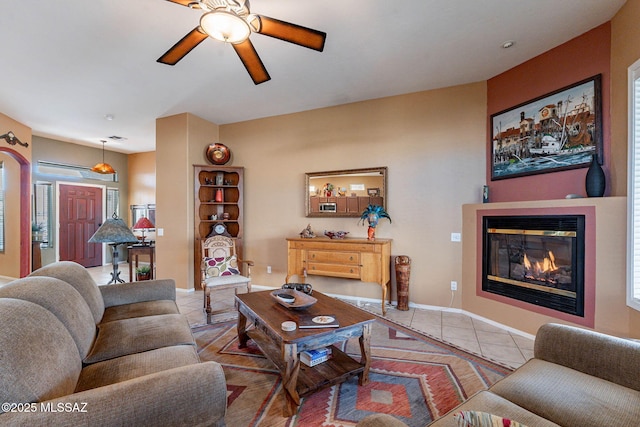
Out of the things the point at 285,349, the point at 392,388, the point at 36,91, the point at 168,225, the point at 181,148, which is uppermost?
the point at 36,91

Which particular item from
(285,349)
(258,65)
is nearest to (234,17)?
(258,65)

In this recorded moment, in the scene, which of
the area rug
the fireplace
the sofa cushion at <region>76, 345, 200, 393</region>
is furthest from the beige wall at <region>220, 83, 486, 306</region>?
the sofa cushion at <region>76, 345, 200, 393</region>

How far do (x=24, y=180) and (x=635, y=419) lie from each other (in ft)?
26.0

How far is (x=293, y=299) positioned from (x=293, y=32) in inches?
75.9

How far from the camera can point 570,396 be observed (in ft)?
4.01

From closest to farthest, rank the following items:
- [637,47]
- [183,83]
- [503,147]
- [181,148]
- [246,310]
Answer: [637,47] < [246,310] < [503,147] < [183,83] < [181,148]

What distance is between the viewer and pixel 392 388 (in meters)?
1.98

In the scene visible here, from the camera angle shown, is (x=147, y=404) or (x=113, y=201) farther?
(x=113, y=201)

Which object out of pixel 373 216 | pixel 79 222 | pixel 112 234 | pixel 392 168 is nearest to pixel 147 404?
pixel 112 234

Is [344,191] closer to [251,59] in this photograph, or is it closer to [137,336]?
[251,59]

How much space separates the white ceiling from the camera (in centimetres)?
226

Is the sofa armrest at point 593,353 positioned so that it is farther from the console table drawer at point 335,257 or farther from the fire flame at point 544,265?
the console table drawer at point 335,257

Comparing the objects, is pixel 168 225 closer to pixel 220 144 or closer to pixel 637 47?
pixel 220 144

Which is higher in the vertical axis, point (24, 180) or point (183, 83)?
point (183, 83)
